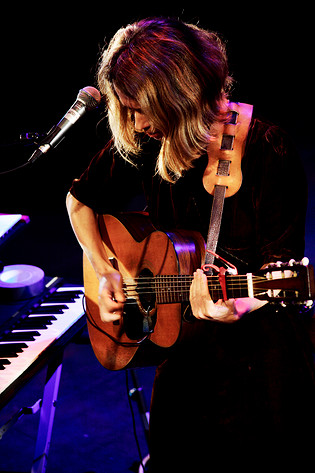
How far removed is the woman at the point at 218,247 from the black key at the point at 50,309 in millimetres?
987

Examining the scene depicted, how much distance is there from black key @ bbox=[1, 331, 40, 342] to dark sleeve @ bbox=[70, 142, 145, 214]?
707mm

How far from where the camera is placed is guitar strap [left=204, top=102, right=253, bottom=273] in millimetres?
1808

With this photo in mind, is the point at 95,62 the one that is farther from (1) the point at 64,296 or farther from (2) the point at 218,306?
(2) the point at 218,306

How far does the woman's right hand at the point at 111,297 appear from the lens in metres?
2.30

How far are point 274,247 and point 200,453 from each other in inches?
31.5

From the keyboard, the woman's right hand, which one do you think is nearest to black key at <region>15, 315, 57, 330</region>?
the keyboard

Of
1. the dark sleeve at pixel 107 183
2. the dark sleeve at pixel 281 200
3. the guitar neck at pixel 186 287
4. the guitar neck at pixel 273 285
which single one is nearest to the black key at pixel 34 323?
the dark sleeve at pixel 107 183

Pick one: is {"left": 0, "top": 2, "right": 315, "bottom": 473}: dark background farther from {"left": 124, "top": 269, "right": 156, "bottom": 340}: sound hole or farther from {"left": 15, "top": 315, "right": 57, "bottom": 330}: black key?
{"left": 124, "top": 269, "right": 156, "bottom": 340}: sound hole

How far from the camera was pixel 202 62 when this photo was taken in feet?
5.81

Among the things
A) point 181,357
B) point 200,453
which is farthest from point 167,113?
point 200,453

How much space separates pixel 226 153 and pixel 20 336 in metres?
1.44

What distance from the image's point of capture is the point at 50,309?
2.87 meters

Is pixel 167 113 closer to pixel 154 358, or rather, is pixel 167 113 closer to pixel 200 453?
pixel 154 358

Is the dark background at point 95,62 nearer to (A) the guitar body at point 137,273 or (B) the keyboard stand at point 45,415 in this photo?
(A) the guitar body at point 137,273
